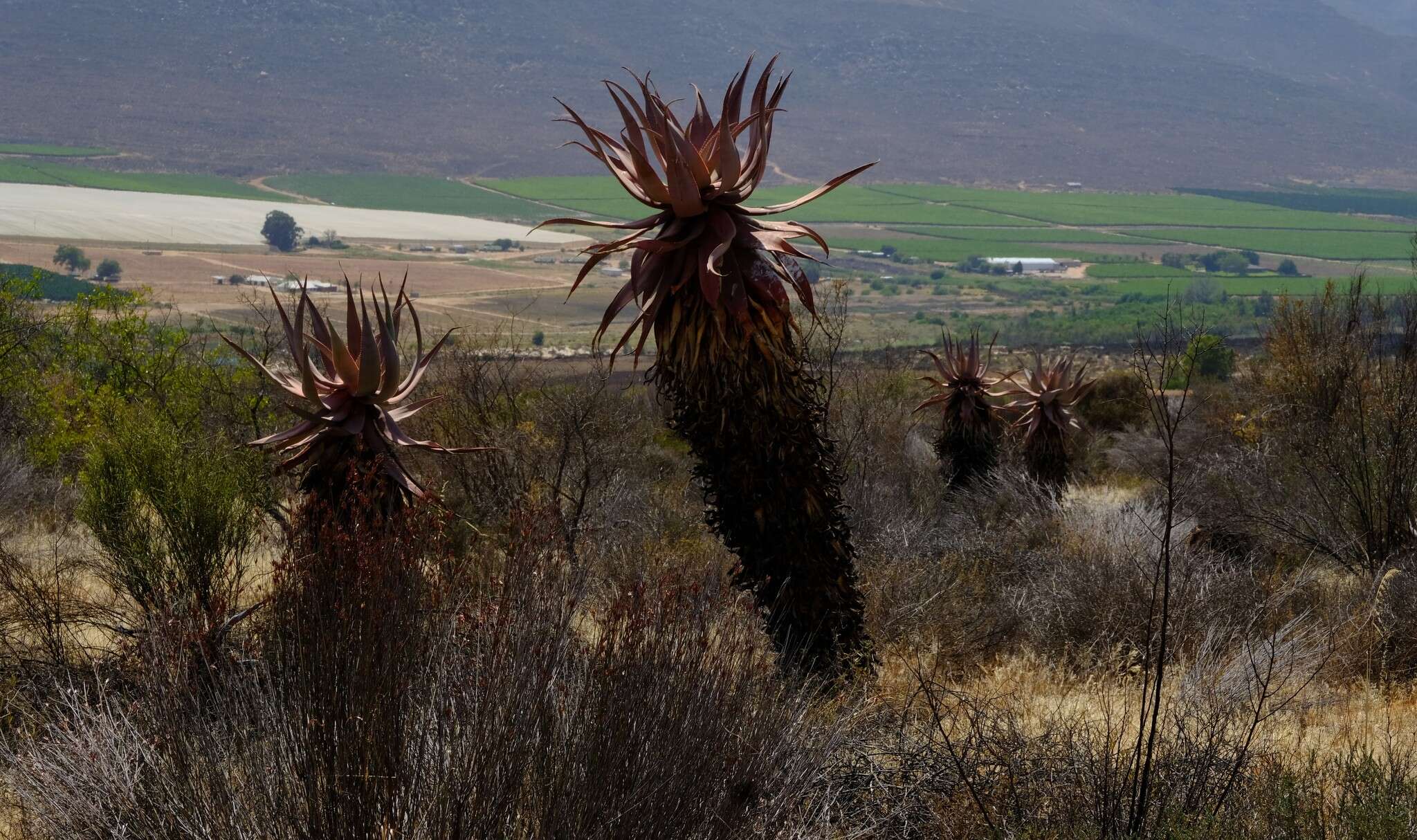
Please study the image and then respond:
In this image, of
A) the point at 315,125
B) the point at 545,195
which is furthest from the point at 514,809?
the point at 315,125

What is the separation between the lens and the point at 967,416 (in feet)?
54.2

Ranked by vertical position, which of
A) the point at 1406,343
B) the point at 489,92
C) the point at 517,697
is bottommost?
the point at 517,697

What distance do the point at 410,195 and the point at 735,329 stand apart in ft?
473

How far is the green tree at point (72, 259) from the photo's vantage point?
226 ft

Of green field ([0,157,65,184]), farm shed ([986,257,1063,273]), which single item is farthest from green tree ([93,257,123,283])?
farm shed ([986,257,1063,273])

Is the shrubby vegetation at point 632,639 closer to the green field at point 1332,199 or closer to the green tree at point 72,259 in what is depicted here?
the green tree at point 72,259

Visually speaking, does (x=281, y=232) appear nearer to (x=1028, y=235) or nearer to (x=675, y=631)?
(x=1028, y=235)

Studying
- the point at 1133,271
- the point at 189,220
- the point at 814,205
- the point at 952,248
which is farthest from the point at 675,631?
the point at 814,205

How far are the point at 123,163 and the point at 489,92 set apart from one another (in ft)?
196

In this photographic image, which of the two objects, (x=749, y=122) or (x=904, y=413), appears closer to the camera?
(x=749, y=122)

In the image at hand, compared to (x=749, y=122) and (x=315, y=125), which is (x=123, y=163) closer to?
(x=315, y=125)

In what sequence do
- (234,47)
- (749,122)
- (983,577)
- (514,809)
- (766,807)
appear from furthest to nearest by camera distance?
(234,47), (983,577), (749,122), (766,807), (514,809)

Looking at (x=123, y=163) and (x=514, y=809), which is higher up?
(x=123, y=163)

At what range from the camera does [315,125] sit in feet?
550
